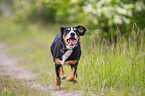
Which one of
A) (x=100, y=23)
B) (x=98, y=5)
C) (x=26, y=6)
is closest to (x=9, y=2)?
(x=26, y=6)

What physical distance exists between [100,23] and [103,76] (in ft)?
17.6

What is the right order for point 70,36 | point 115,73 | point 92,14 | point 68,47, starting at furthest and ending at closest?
point 92,14, point 115,73, point 68,47, point 70,36

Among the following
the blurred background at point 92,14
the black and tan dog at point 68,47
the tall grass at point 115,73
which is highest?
the blurred background at point 92,14

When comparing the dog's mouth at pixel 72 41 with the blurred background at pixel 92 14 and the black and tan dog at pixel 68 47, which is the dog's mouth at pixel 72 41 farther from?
the blurred background at pixel 92 14

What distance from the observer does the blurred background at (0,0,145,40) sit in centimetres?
706

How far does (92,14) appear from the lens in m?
8.88

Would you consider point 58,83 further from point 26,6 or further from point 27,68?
point 26,6

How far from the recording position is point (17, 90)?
14.5ft

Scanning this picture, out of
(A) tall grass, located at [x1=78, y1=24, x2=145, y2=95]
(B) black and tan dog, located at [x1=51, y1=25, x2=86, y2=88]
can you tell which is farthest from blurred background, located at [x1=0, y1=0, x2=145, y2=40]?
(B) black and tan dog, located at [x1=51, y1=25, x2=86, y2=88]

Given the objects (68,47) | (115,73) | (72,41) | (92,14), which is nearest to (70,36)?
(72,41)

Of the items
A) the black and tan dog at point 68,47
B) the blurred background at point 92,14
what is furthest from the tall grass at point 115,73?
the blurred background at point 92,14

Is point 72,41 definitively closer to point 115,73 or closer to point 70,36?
point 70,36

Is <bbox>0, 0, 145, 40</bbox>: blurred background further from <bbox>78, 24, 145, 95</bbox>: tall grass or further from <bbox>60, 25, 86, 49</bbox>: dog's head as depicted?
<bbox>60, 25, 86, 49</bbox>: dog's head

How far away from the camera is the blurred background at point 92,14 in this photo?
7.06m
